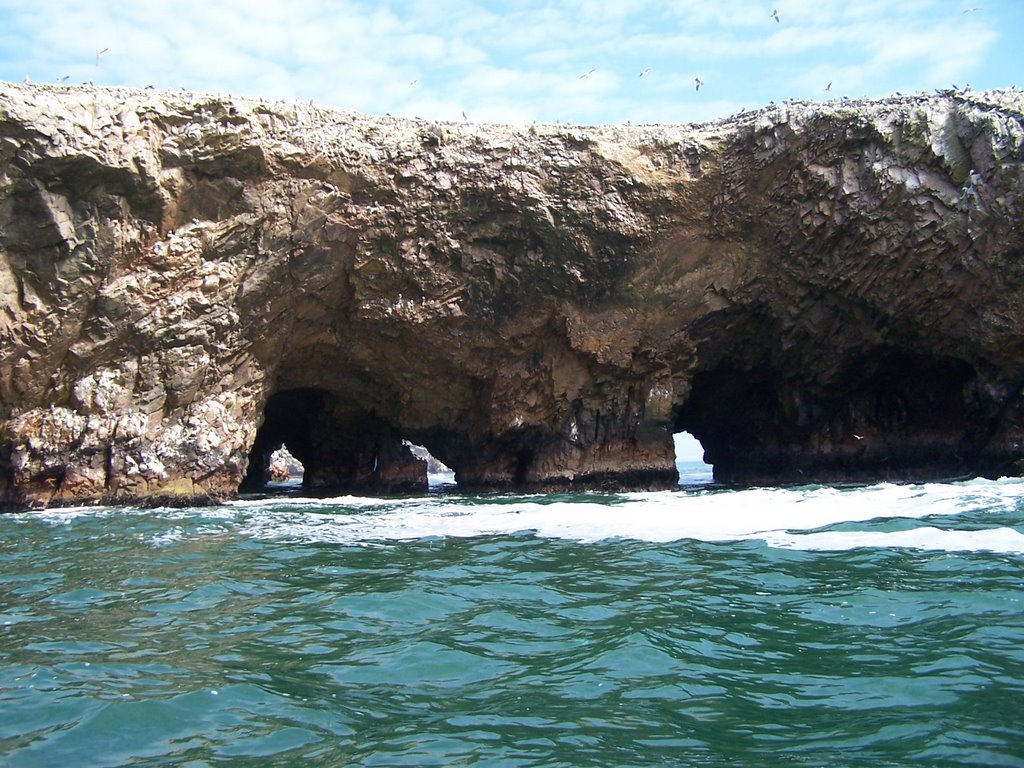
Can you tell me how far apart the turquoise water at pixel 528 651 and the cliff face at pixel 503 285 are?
283 inches

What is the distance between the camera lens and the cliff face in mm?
15242

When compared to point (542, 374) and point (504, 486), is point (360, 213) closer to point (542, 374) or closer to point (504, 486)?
point (542, 374)

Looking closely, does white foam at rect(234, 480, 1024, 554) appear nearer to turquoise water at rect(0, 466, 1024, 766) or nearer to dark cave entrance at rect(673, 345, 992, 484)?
turquoise water at rect(0, 466, 1024, 766)

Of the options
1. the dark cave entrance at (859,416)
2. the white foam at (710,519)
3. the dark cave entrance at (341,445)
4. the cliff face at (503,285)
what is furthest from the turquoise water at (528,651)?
the dark cave entrance at (341,445)

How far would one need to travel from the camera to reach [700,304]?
19.5 metres

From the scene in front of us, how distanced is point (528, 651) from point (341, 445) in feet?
65.6

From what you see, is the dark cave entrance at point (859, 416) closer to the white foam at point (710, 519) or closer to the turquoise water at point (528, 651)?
the white foam at point (710, 519)

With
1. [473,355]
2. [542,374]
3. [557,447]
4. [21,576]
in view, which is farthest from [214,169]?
[21,576]

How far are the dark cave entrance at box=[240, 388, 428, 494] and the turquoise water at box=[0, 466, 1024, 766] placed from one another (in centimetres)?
1393

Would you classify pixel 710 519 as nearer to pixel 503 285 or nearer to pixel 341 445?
pixel 503 285

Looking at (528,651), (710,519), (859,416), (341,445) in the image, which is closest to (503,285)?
(341,445)

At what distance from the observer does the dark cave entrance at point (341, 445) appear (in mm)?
23234

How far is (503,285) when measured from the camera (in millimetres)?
19109

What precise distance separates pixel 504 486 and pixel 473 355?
334 centimetres
